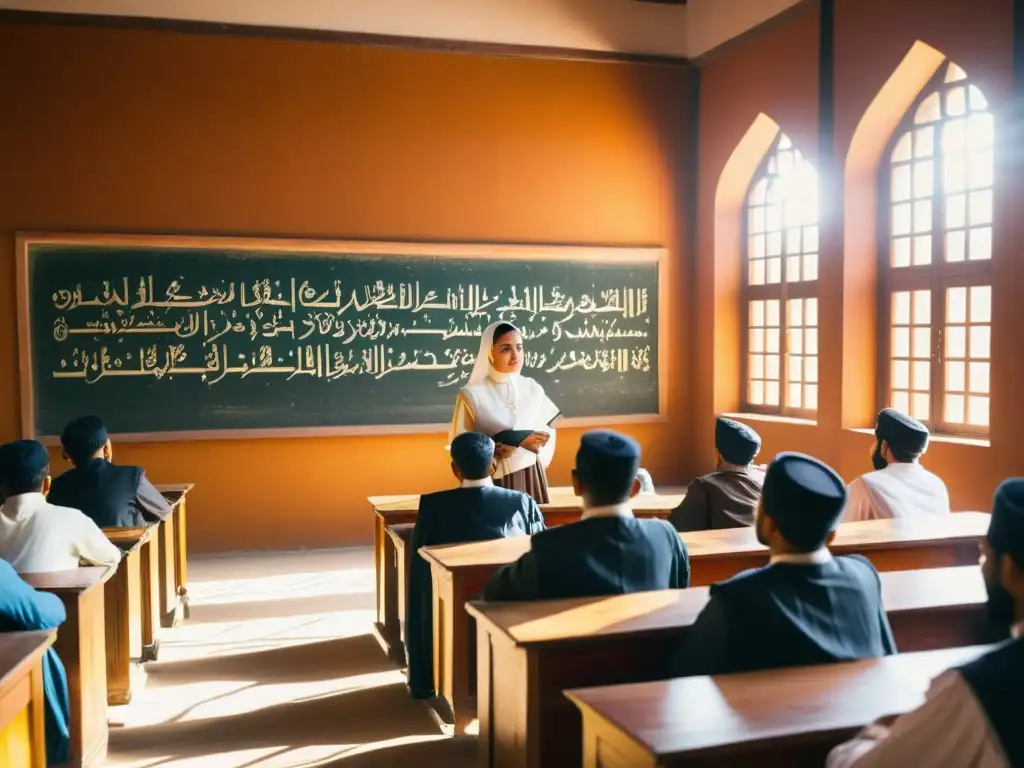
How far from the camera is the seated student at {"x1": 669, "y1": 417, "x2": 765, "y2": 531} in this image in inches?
149

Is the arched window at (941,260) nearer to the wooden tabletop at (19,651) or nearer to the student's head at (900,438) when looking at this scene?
the student's head at (900,438)

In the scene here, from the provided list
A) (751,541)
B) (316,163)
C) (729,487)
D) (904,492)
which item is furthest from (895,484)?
(316,163)

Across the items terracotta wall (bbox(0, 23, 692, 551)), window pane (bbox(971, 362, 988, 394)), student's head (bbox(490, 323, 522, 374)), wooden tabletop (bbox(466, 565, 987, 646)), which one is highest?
terracotta wall (bbox(0, 23, 692, 551))

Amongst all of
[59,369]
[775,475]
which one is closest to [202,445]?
[59,369]

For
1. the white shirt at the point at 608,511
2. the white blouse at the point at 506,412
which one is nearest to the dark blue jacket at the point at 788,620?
the white shirt at the point at 608,511

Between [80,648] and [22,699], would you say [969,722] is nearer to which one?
[22,699]

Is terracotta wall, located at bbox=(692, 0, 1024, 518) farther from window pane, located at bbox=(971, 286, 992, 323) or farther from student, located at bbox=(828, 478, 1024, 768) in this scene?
student, located at bbox=(828, 478, 1024, 768)

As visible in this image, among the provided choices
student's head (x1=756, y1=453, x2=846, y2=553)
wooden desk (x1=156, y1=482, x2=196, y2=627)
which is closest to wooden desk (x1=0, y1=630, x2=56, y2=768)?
student's head (x1=756, y1=453, x2=846, y2=553)

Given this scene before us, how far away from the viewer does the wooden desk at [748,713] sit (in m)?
1.62

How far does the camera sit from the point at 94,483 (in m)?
4.15

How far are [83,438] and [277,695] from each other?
1.36 metres

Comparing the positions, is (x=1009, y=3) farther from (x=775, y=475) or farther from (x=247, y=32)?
(x=247, y=32)

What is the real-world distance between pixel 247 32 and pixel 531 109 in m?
2.08

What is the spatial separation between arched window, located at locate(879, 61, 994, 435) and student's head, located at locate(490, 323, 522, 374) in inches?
104
